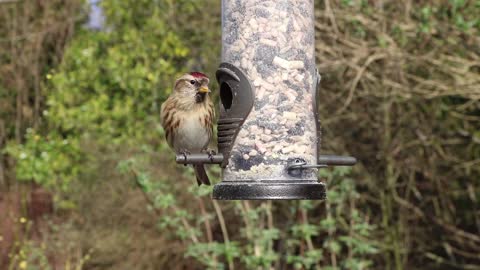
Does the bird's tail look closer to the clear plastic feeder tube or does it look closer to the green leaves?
the clear plastic feeder tube

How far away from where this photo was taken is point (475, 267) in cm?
839

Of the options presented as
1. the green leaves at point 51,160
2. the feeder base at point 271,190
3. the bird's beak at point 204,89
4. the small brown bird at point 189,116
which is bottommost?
the green leaves at point 51,160

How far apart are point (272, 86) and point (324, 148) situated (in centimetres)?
428

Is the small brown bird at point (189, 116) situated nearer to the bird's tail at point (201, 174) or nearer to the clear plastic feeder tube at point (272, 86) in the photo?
the bird's tail at point (201, 174)

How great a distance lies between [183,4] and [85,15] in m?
4.41

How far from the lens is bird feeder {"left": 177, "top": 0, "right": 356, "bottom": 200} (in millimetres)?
3977

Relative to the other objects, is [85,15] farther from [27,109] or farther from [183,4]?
[183,4]

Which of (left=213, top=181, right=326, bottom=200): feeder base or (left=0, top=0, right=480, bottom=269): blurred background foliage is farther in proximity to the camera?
(left=0, top=0, right=480, bottom=269): blurred background foliage

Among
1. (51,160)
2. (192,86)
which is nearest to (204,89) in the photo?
(192,86)

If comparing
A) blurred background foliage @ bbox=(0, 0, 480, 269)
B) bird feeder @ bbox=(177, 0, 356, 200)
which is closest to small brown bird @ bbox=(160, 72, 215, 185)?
bird feeder @ bbox=(177, 0, 356, 200)

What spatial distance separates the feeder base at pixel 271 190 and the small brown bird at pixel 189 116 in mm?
538

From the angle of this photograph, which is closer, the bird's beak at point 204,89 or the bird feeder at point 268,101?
the bird feeder at point 268,101

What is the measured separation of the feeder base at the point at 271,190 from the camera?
12.6ft

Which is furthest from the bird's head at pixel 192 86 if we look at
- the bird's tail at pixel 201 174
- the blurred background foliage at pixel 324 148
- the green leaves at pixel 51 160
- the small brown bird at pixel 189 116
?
the green leaves at pixel 51 160
